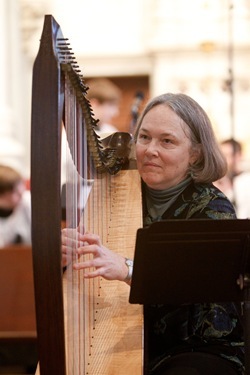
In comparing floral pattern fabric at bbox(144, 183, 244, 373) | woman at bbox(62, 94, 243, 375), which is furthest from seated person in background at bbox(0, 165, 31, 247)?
floral pattern fabric at bbox(144, 183, 244, 373)

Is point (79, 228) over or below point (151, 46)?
below

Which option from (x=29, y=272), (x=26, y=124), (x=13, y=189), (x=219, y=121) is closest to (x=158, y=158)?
(x=29, y=272)

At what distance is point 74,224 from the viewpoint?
164 cm

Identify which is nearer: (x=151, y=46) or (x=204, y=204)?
(x=204, y=204)

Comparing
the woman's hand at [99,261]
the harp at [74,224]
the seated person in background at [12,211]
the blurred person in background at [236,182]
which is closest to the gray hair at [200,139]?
the harp at [74,224]

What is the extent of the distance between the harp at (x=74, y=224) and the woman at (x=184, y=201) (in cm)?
10

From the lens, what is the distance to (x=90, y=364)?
76.2 inches

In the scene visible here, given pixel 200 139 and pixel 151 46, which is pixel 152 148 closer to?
pixel 200 139

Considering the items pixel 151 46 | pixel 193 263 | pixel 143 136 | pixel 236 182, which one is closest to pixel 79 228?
pixel 193 263

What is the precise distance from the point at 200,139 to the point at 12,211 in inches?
83.9

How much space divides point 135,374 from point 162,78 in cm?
588

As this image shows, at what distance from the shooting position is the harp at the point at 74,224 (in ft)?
4.47

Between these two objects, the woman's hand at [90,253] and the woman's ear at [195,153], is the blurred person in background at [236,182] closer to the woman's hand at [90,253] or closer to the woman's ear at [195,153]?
the woman's ear at [195,153]

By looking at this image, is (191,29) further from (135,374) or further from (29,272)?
(135,374)
